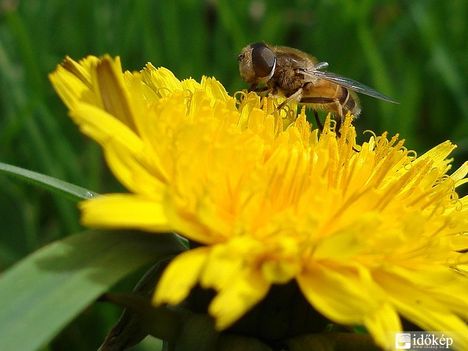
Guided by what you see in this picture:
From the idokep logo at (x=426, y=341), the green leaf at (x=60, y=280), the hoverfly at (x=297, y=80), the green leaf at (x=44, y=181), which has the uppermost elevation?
the hoverfly at (x=297, y=80)

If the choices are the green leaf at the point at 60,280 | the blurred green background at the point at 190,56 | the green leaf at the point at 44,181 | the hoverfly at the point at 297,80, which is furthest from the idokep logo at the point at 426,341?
the blurred green background at the point at 190,56

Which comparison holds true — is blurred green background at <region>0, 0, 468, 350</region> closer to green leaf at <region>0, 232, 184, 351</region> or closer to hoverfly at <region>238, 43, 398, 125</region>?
hoverfly at <region>238, 43, 398, 125</region>

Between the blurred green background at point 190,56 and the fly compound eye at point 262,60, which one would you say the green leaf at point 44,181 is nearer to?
the fly compound eye at point 262,60

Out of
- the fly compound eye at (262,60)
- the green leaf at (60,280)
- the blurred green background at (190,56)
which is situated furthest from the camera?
the blurred green background at (190,56)

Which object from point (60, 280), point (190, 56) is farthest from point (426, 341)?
point (190, 56)

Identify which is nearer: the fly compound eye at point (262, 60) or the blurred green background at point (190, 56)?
the fly compound eye at point (262, 60)

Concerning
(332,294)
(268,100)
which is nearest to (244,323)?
(332,294)

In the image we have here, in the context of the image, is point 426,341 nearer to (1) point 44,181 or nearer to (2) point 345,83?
(1) point 44,181

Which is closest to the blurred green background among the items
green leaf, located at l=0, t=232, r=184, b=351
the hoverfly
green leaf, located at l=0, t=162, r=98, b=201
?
the hoverfly

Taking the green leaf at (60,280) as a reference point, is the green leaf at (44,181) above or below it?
above
